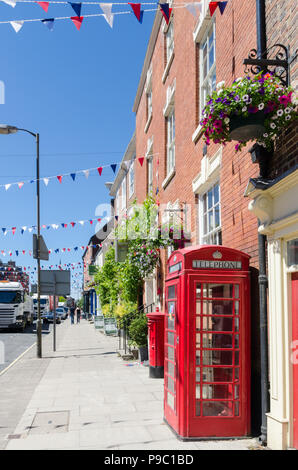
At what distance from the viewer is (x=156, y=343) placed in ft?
36.0

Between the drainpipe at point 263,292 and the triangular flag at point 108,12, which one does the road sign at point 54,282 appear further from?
the drainpipe at point 263,292

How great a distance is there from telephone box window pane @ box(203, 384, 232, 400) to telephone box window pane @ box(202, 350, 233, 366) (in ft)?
0.89

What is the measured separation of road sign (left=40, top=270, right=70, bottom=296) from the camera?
59.9 ft

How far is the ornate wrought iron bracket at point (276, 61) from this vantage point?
5801 millimetres

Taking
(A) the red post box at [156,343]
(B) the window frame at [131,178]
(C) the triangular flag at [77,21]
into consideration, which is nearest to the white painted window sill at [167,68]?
(C) the triangular flag at [77,21]

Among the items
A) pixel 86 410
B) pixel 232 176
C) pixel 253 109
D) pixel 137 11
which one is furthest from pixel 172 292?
pixel 137 11

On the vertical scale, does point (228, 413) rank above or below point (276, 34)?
below

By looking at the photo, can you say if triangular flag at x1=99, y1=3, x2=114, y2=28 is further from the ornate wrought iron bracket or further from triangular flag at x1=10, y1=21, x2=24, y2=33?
the ornate wrought iron bracket

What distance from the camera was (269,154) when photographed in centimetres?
623

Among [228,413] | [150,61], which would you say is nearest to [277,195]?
[228,413]

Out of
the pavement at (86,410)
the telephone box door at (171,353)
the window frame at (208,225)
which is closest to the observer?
the pavement at (86,410)

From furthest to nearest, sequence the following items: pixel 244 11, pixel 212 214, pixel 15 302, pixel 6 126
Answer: pixel 15 302
pixel 6 126
pixel 212 214
pixel 244 11

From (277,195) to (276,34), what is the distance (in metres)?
2.07
